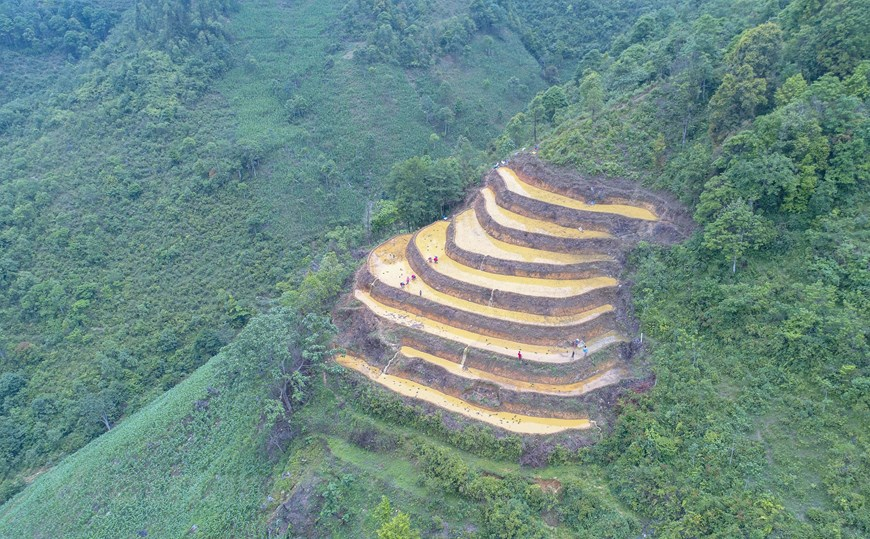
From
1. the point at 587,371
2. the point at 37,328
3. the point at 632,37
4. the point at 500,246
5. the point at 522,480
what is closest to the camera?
the point at 522,480

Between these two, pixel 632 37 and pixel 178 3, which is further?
pixel 178 3

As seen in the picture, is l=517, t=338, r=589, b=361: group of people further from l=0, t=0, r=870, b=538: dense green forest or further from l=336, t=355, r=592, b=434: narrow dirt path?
l=0, t=0, r=870, b=538: dense green forest

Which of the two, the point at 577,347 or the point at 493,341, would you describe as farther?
the point at 493,341

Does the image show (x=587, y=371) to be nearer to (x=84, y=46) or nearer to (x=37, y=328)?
(x=37, y=328)

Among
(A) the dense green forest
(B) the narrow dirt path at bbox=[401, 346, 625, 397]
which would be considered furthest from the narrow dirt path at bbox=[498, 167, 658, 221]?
(B) the narrow dirt path at bbox=[401, 346, 625, 397]

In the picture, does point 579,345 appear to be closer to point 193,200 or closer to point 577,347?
point 577,347

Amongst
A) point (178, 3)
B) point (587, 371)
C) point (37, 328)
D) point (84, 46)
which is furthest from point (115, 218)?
point (587, 371)

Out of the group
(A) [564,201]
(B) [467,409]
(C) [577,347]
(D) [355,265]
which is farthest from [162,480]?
(A) [564,201]

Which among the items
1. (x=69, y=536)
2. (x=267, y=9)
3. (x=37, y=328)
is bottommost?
(x=69, y=536)
